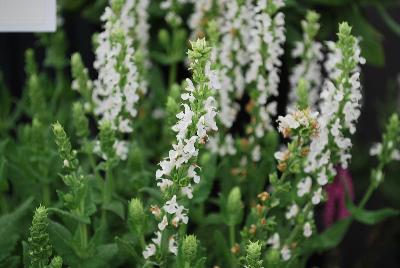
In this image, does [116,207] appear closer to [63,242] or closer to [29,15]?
[63,242]

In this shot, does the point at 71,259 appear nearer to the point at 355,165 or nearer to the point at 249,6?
the point at 249,6

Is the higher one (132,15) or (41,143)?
(132,15)

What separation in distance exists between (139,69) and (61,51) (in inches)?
14.1

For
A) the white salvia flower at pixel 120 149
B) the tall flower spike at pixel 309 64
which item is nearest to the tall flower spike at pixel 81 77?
the white salvia flower at pixel 120 149

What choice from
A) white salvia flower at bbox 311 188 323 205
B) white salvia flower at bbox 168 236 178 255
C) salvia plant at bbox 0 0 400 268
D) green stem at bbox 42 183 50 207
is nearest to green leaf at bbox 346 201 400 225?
salvia plant at bbox 0 0 400 268

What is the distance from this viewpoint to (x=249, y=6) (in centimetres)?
134

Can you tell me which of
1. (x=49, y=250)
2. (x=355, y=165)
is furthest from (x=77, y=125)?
(x=355, y=165)

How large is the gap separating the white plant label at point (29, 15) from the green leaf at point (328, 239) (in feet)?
1.91

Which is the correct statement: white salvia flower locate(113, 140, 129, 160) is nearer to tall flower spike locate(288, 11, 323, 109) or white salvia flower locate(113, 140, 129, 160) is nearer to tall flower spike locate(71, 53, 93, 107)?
tall flower spike locate(71, 53, 93, 107)

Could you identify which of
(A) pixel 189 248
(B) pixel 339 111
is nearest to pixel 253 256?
(A) pixel 189 248

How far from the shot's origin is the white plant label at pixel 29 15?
1.10 m

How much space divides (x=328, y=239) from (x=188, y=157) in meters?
0.51

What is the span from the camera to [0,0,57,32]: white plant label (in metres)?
1.10

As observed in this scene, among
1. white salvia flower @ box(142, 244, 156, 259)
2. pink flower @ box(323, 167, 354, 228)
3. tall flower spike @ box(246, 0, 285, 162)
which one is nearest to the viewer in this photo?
white salvia flower @ box(142, 244, 156, 259)
